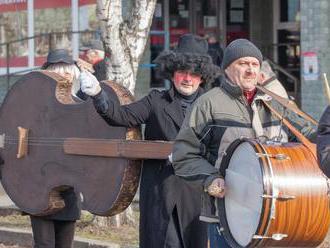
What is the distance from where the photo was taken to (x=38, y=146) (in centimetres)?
662

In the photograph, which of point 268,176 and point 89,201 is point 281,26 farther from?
point 268,176

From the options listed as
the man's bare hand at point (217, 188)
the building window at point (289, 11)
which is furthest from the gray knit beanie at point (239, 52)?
the building window at point (289, 11)

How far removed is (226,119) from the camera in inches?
197

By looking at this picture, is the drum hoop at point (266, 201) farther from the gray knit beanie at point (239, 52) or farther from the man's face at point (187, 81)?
the man's face at point (187, 81)

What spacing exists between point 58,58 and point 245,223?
102 inches

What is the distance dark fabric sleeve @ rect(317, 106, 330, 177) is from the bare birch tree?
183 inches

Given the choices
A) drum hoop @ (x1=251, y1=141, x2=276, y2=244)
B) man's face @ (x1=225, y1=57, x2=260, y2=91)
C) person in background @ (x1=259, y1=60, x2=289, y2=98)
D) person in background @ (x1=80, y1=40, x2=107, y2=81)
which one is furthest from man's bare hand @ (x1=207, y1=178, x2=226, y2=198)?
person in background @ (x1=80, y1=40, x2=107, y2=81)

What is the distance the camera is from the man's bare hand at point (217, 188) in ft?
16.0

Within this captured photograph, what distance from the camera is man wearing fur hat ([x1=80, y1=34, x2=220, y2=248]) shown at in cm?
580

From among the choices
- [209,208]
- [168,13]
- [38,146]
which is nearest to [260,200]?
[209,208]

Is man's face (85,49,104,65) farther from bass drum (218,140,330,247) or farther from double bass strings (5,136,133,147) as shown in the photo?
bass drum (218,140,330,247)

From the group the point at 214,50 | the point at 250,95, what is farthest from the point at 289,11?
the point at 250,95

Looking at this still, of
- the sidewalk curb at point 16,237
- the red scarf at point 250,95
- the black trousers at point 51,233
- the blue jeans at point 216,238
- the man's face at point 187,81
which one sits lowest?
the sidewalk curb at point 16,237

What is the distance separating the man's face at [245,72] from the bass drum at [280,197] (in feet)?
1.32
